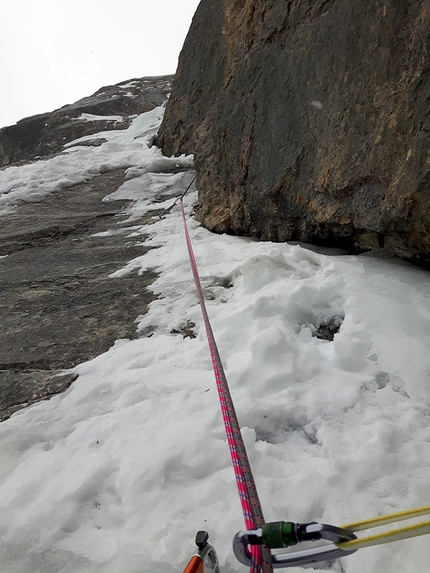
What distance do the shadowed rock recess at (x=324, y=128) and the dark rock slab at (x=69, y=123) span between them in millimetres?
8233

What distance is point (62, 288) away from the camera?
3949 mm

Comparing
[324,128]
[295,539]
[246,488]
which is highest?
[324,128]

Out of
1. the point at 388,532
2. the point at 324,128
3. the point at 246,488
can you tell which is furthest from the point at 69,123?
the point at 388,532

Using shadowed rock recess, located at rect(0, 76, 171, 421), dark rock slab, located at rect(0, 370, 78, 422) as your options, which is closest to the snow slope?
dark rock slab, located at rect(0, 370, 78, 422)

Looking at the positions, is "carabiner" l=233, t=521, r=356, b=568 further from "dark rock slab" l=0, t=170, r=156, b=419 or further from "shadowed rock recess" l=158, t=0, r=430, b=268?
"shadowed rock recess" l=158, t=0, r=430, b=268

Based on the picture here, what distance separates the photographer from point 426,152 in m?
2.40

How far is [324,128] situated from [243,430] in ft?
8.33

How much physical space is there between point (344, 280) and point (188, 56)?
631 centimetres

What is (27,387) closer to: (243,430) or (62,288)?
(243,430)

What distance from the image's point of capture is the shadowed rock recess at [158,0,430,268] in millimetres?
2566

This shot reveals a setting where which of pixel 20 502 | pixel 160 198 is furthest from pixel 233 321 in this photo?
pixel 160 198

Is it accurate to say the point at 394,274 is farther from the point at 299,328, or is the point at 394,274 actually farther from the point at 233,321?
the point at 233,321

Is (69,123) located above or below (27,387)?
above

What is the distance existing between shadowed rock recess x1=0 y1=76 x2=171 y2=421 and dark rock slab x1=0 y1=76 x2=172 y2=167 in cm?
559
